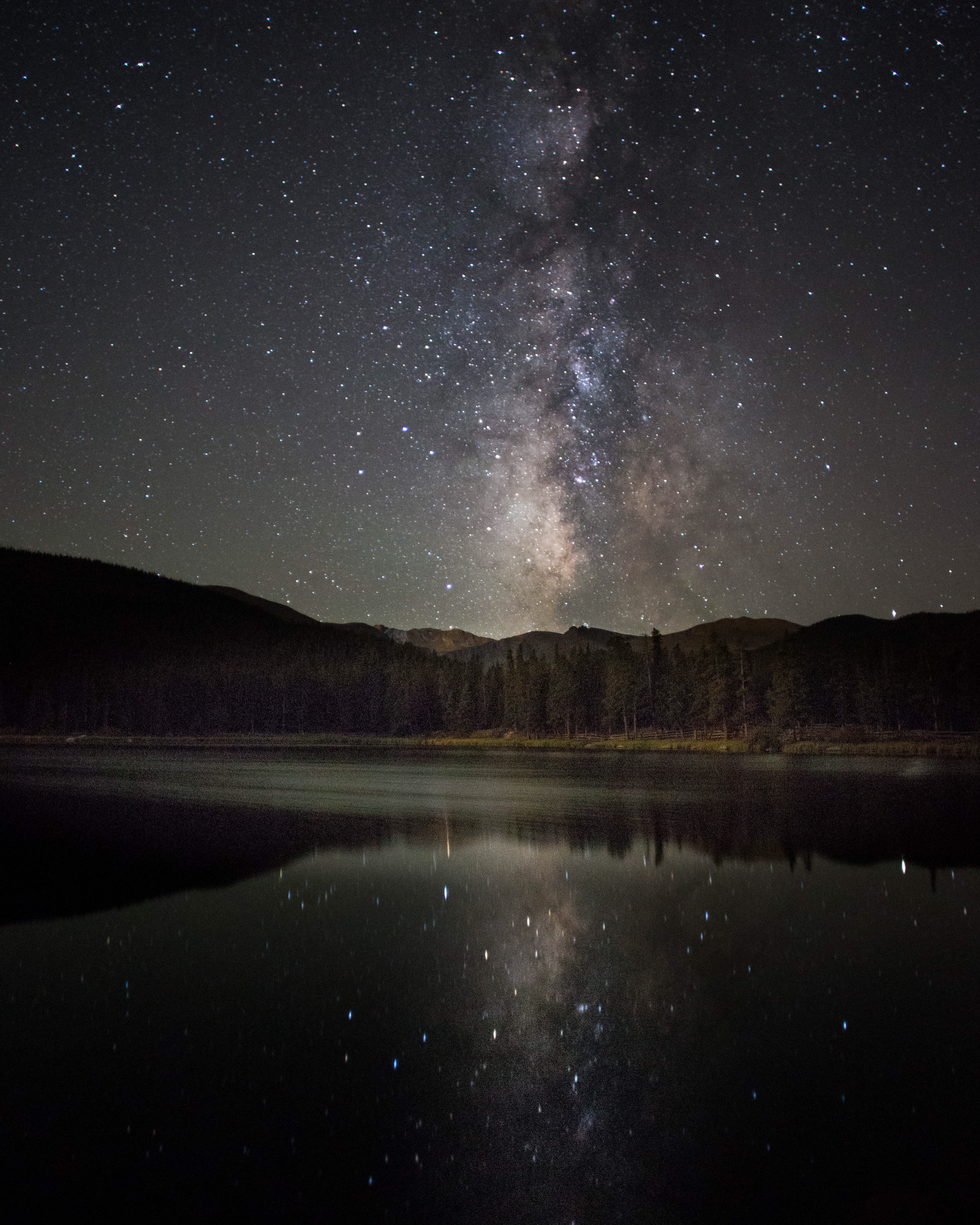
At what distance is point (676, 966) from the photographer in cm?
1076

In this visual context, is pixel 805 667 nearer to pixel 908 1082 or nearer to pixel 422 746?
pixel 422 746

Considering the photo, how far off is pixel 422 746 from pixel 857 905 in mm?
100654

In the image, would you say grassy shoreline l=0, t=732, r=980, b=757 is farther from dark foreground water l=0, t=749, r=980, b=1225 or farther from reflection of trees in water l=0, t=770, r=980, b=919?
dark foreground water l=0, t=749, r=980, b=1225

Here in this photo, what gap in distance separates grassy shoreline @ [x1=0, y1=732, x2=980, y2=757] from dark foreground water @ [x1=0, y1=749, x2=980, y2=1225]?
5523 cm

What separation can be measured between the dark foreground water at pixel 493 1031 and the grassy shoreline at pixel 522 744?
55.2 meters

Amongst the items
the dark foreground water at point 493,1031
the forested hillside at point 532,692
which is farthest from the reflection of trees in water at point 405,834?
the forested hillside at point 532,692

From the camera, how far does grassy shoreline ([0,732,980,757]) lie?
69938 millimetres

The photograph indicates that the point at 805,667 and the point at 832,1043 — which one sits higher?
the point at 805,667

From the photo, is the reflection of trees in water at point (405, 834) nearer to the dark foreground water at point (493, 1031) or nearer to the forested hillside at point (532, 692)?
the dark foreground water at point (493, 1031)

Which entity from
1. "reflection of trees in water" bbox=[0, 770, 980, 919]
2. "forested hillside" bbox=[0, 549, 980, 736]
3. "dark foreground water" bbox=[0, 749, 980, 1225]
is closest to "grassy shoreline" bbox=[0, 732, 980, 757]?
"forested hillside" bbox=[0, 549, 980, 736]

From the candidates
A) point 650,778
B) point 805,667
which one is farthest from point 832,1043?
point 805,667

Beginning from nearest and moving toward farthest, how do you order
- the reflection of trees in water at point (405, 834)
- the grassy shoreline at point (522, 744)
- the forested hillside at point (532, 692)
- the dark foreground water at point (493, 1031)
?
the dark foreground water at point (493, 1031), the reflection of trees in water at point (405, 834), the grassy shoreline at point (522, 744), the forested hillside at point (532, 692)

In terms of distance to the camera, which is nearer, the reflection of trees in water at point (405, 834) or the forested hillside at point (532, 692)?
the reflection of trees in water at point (405, 834)

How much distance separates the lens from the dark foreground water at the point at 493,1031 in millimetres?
5746
